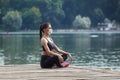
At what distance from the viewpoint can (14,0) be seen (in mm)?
106000

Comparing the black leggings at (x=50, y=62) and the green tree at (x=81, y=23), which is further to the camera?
the green tree at (x=81, y=23)

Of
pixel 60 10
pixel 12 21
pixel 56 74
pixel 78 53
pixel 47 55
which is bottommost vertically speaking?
pixel 12 21

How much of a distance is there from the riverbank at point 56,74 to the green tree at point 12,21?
277ft

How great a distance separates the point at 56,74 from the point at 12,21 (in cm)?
8516

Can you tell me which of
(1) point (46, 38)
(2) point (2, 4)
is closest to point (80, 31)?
(2) point (2, 4)

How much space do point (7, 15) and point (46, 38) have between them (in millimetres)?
87686

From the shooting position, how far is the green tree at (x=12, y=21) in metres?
94.6

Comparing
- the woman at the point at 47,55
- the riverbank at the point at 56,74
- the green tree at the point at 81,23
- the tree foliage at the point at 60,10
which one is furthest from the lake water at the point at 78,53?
the tree foliage at the point at 60,10

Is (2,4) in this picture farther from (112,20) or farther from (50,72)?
(50,72)

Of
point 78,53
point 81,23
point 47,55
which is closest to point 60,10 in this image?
point 81,23

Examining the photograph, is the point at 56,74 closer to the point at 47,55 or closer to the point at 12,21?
the point at 47,55

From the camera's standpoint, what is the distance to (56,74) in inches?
365

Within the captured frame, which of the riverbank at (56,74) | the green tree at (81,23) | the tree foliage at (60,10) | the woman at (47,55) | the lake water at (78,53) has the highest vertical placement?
the woman at (47,55)

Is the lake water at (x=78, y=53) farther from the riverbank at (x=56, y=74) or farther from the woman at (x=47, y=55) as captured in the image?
the riverbank at (x=56, y=74)
